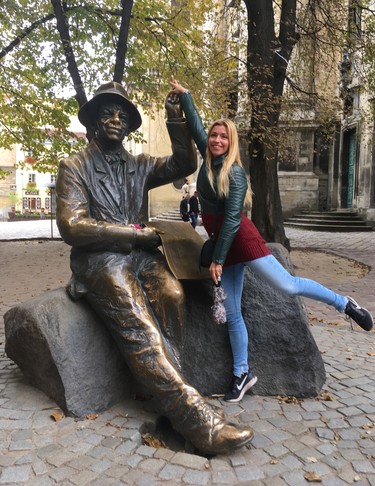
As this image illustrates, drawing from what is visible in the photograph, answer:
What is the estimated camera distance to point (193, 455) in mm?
2541

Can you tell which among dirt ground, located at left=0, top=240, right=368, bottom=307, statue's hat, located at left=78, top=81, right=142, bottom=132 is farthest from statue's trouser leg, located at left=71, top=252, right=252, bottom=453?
dirt ground, located at left=0, top=240, right=368, bottom=307

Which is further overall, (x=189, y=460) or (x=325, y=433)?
(x=325, y=433)

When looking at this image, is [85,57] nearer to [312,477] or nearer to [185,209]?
[185,209]

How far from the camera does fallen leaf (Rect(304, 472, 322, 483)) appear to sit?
234cm

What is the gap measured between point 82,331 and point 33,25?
35.3ft

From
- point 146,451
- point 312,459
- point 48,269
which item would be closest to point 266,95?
point 48,269

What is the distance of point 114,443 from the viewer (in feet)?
8.66

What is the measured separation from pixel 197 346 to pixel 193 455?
35.1 inches

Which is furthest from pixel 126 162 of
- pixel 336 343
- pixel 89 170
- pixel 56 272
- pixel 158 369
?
pixel 56 272

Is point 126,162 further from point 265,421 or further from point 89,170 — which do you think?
point 265,421

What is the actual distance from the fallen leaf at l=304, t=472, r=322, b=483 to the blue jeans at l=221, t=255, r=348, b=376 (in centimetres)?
92

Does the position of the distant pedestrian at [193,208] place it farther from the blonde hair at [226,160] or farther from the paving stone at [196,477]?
the paving stone at [196,477]

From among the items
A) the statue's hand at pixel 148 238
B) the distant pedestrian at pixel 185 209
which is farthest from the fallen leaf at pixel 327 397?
the distant pedestrian at pixel 185 209

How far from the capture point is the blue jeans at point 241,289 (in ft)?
10.1
